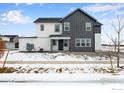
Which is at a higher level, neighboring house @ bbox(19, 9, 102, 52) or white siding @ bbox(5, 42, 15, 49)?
neighboring house @ bbox(19, 9, 102, 52)

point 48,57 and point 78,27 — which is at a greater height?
point 78,27

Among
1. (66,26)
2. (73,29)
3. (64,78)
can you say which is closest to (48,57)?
(64,78)

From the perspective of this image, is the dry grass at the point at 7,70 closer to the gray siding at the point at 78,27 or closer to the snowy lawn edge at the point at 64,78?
the snowy lawn edge at the point at 64,78

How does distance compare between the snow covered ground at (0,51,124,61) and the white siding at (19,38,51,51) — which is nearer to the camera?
the snow covered ground at (0,51,124,61)

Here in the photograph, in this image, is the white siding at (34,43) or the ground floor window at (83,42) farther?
the ground floor window at (83,42)

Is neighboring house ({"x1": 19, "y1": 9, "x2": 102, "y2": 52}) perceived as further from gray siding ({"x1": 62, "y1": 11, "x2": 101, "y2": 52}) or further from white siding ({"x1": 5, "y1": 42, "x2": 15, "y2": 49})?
white siding ({"x1": 5, "y1": 42, "x2": 15, "y2": 49})

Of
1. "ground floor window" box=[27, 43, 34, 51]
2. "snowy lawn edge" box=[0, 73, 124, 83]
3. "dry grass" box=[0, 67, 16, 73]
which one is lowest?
"snowy lawn edge" box=[0, 73, 124, 83]

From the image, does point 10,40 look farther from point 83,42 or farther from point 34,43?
point 83,42

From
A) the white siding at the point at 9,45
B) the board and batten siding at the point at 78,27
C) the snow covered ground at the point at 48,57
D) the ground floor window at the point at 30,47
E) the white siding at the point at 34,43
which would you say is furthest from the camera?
the board and batten siding at the point at 78,27

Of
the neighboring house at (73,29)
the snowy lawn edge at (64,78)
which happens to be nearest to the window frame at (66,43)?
the neighboring house at (73,29)

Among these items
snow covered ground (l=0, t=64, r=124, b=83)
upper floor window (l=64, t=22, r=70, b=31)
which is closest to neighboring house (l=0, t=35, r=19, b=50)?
snow covered ground (l=0, t=64, r=124, b=83)
